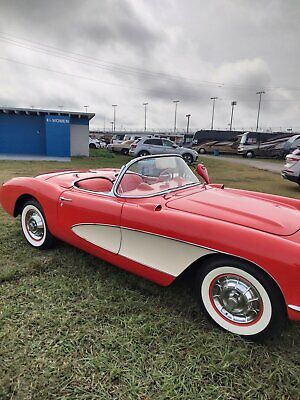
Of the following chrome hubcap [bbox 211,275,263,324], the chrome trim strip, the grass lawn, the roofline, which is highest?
the roofline

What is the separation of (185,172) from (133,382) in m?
2.18

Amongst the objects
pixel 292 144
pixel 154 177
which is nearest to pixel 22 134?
pixel 154 177

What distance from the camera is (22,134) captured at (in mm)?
18594

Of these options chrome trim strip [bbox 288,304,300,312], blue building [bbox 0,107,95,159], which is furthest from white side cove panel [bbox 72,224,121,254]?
blue building [bbox 0,107,95,159]

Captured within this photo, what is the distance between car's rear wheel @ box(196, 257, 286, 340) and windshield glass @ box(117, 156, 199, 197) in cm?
101

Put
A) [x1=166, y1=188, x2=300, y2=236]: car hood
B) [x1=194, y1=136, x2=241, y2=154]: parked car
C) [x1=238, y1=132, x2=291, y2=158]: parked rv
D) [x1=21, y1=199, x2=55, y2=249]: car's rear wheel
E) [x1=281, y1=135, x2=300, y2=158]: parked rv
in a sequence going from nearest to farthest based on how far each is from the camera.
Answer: [x1=166, y1=188, x2=300, y2=236]: car hood
[x1=21, y1=199, x2=55, y2=249]: car's rear wheel
[x1=281, y1=135, x2=300, y2=158]: parked rv
[x1=238, y1=132, x2=291, y2=158]: parked rv
[x1=194, y1=136, x2=241, y2=154]: parked car

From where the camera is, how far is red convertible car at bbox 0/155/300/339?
6.05 feet

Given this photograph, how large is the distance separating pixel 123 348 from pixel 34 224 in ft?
7.09

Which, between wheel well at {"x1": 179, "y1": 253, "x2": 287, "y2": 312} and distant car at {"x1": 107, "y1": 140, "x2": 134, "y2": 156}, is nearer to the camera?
wheel well at {"x1": 179, "y1": 253, "x2": 287, "y2": 312}

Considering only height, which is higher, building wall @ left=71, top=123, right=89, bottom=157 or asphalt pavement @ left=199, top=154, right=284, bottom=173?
building wall @ left=71, top=123, right=89, bottom=157

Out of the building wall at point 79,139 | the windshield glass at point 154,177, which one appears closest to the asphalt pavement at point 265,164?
the building wall at point 79,139

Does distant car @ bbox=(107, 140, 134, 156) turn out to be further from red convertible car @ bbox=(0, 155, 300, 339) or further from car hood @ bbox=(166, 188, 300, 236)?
car hood @ bbox=(166, 188, 300, 236)

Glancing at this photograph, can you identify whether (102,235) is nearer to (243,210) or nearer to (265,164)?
(243,210)

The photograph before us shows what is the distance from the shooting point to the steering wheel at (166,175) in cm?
296
